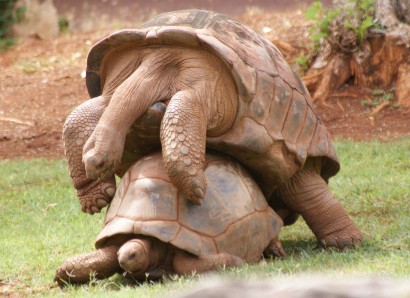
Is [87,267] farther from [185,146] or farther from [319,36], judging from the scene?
[319,36]

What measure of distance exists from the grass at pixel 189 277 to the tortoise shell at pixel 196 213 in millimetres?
219

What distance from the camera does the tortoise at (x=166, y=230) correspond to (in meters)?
4.84

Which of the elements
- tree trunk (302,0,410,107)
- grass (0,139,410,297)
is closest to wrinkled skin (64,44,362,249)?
grass (0,139,410,297)

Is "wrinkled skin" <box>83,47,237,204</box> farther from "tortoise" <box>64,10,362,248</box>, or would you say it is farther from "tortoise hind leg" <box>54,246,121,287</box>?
"tortoise hind leg" <box>54,246,121,287</box>

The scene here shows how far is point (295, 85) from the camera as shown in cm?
573

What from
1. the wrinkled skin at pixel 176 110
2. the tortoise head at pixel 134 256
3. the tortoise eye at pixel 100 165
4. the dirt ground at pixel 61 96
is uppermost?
the wrinkled skin at pixel 176 110

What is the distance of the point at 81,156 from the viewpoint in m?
5.19

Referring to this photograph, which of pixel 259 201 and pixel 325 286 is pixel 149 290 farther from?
pixel 325 286

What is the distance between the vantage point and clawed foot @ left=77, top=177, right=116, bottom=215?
5.22 metres

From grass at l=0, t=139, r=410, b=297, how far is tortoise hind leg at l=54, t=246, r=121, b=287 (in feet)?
0.22

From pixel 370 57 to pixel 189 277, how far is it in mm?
6930

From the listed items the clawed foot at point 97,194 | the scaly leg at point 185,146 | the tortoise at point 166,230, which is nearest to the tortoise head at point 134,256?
the tortoise at point 166,230

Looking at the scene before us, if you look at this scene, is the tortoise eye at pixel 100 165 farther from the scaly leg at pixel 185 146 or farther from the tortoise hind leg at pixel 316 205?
the tortoise hind leg at pixel 316 205

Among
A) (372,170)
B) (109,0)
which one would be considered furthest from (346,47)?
(109,0)
